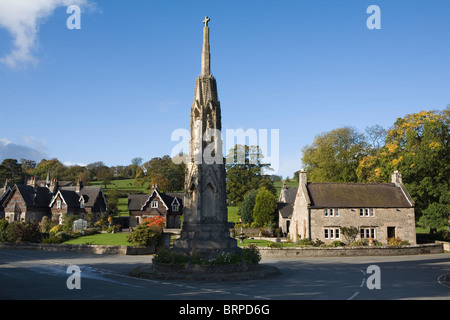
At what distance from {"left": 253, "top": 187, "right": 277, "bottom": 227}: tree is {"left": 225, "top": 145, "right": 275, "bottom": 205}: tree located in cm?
1696

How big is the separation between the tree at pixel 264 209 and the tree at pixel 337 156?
14.1 m

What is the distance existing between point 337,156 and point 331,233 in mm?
29604

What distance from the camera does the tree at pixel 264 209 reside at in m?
54.0

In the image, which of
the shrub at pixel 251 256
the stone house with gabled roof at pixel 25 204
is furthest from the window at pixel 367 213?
the stone house with gabled roof at pixel 25 204

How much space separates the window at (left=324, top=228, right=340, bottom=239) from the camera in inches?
1540

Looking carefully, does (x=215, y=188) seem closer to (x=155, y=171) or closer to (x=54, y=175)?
(x=155, y=171)

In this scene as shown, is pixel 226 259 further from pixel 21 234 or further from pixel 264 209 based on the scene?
pixel 264 209

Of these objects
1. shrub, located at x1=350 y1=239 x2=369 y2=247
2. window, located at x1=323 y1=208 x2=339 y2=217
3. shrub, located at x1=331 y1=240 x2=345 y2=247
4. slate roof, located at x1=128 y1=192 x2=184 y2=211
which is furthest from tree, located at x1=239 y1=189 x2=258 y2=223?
shrub, located at x1=331 y1=240 x2=345 y2=247

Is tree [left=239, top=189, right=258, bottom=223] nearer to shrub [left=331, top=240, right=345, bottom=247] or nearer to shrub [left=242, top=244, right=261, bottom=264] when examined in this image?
shrub [left=331, top=240, right=345, bottom=247]

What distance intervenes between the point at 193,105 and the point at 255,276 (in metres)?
10.5
